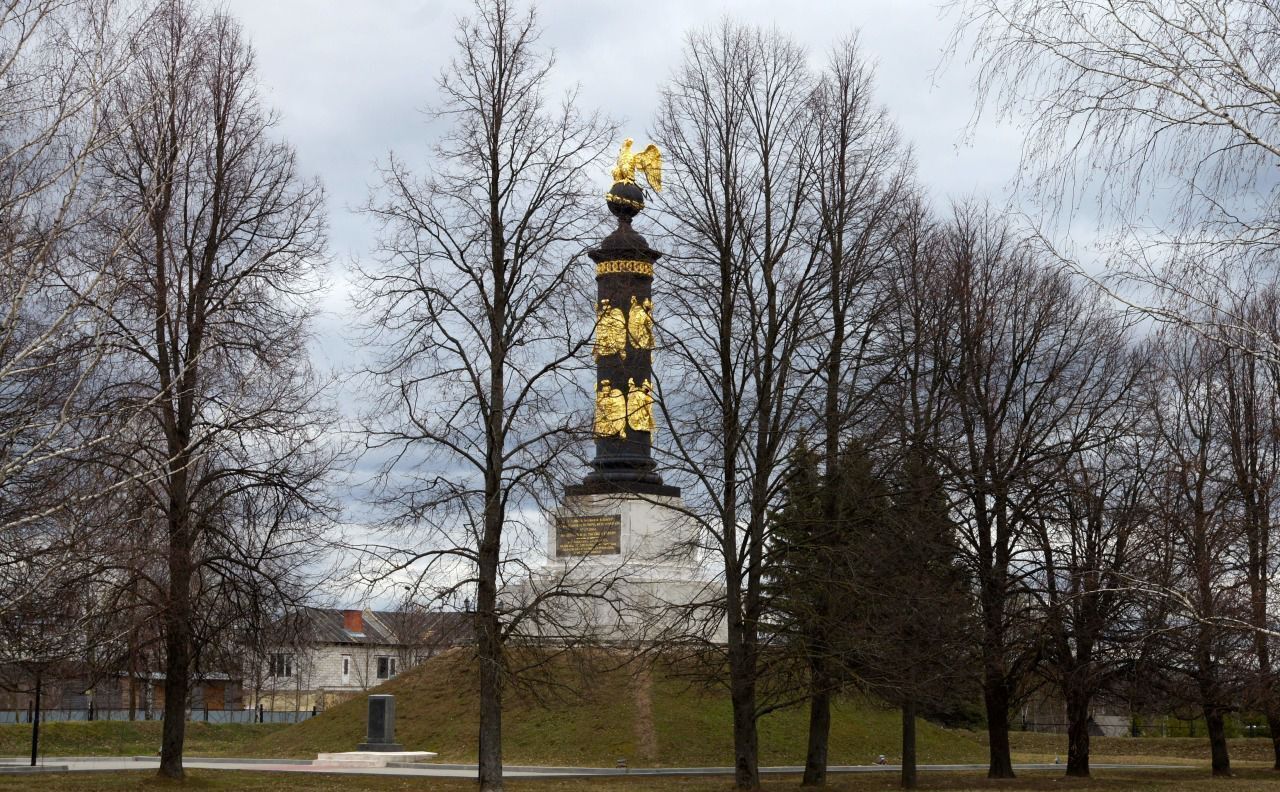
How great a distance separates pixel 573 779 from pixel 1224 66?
22372 millimetres

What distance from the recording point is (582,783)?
85.5 feet

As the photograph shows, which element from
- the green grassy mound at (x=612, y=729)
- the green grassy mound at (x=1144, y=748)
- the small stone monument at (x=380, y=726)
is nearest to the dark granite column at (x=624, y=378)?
the green grassy mound at (x=612, y=729)

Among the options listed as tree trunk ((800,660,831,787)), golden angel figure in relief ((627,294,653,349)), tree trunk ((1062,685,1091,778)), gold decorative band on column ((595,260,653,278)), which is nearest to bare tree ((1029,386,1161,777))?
tree trunk ((1062,685,1091,778))

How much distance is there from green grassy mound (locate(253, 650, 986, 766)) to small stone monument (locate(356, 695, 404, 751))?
2.79ft

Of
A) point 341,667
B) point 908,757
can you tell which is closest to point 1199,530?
point 908,757

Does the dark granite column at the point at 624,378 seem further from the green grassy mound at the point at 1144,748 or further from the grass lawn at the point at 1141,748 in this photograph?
the green grassy mound at the point at 1144,748

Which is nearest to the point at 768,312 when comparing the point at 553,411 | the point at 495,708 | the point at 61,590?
the point at 553,411

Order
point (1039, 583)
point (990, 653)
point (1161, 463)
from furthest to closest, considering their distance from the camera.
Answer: point (1161, 463)
point (1039, 583)
point (990, 653)

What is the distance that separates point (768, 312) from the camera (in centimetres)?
2373

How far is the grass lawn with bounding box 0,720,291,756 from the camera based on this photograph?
40938mm

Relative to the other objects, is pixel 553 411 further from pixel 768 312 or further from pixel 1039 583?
pixel 1039 583

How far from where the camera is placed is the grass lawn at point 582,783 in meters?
22.4

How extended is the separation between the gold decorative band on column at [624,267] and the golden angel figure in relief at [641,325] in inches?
592

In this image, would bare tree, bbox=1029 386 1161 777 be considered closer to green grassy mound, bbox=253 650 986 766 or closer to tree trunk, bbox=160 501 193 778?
green grassy mound, bbox=253 650 986 766
